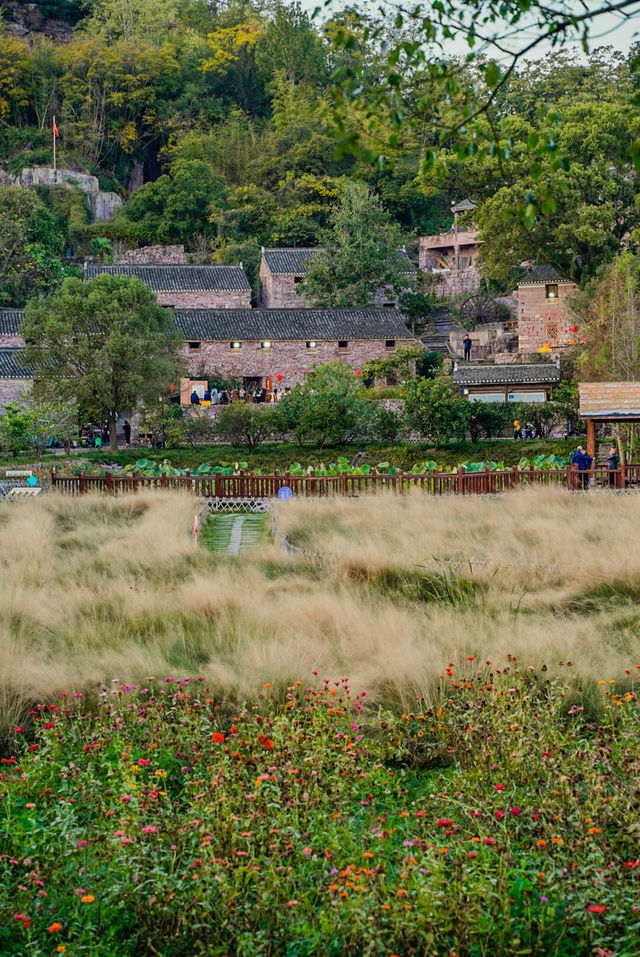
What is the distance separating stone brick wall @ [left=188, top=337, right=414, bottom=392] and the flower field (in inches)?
1675

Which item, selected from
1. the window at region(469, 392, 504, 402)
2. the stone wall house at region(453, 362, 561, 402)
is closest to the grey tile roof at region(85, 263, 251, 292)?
the stone wall house at region(453, 362, 561, 402)

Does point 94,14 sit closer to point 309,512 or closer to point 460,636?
point 309,512

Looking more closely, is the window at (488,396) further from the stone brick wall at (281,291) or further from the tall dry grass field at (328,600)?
the tall dry grass field at (328,600)

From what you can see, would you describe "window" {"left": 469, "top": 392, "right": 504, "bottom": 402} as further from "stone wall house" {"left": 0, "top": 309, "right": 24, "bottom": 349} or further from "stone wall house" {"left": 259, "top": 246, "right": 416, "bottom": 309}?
"stone wall house" {"left": 0, "top": 309, "right": 24, "bottom": 349}

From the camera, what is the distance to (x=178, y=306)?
180 ft

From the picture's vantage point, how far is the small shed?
84.3ft

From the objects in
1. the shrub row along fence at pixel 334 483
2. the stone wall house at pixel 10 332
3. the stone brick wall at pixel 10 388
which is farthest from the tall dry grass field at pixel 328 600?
the stone wall house at pixel 10 332

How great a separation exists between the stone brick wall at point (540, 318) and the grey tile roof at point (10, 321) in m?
26.7

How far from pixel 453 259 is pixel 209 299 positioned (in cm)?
1895

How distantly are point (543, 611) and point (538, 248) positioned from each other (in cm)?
4134

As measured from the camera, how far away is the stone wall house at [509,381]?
147 feet

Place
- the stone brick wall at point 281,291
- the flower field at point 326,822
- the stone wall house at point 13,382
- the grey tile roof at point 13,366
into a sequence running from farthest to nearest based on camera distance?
1. the stone brick wall at point 281,291
2. the grey tile roof at point 13,366
3. the stone wall house at point 13,382
4. the flower field at point 326,822

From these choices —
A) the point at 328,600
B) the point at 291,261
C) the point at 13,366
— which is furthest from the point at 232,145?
the point at 328,600

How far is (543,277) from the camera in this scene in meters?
53.6
